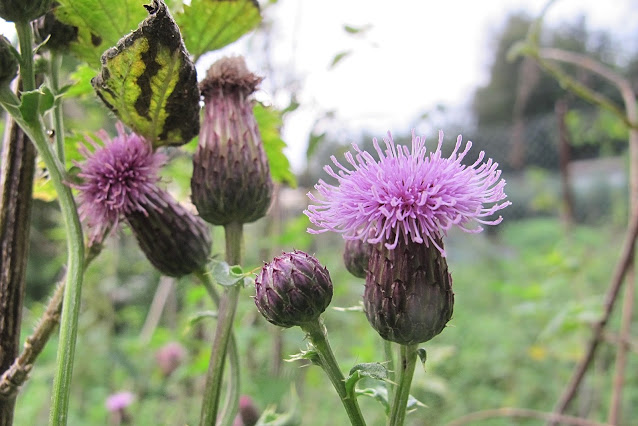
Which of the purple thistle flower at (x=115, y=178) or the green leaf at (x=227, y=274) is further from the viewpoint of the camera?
the purple thistle flower at (x=115, y=178)

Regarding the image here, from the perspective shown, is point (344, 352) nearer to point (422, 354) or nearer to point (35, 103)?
point (422, 354)

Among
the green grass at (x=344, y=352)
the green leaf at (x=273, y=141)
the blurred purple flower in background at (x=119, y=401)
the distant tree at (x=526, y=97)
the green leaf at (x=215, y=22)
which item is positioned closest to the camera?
the green leaf at (x=215, y=22)

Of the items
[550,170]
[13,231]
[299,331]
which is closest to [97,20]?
[13,231]

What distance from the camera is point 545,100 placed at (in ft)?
82.8

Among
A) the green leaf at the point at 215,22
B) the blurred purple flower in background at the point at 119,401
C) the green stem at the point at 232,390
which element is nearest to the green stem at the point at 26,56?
the green leaf at the point at 215,22

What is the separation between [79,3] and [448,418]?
4428 mm

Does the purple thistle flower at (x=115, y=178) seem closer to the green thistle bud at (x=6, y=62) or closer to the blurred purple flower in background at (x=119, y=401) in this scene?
the green thistle bud at (x=6, y=62)

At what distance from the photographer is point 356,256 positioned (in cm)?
110

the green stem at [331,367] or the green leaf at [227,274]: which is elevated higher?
the green leaf at [227,274]

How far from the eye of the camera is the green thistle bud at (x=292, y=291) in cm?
86

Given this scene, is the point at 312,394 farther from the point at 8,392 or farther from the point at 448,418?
the point at 8,392

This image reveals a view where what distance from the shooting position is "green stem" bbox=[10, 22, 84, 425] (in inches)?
28.5

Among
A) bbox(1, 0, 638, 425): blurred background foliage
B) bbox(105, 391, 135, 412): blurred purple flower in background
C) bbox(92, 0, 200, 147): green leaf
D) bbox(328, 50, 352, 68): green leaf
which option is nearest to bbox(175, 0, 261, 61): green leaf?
bbox(1, 0, 638, 425): blurred background foliage

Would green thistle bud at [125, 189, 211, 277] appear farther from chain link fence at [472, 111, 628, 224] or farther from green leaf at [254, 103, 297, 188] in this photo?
chain link fence at [472, 111, 628, 224]
